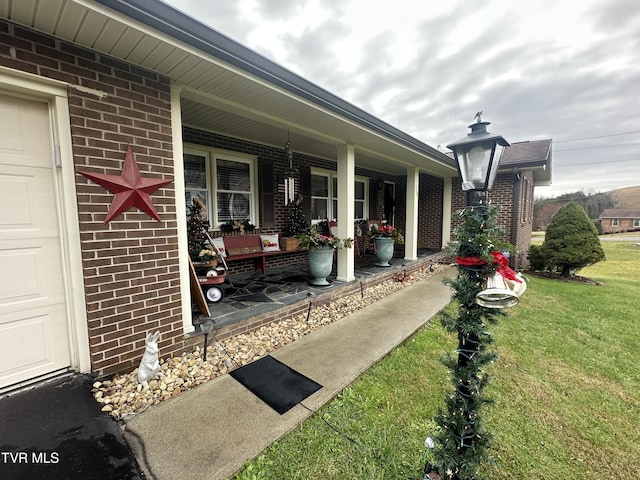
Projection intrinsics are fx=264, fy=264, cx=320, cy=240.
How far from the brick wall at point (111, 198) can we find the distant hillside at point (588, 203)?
22381 millimetres

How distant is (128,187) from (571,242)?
971 centimetres

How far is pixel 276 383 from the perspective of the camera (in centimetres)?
232

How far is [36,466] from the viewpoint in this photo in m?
1.43

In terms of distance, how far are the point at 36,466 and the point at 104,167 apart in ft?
6.35

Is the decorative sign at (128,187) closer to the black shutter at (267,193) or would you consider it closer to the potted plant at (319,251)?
the potted plant at (319,251)

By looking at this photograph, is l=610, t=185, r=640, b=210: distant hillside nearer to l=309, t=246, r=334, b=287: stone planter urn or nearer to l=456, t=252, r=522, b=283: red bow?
l=309, t=246, r=334, b=287: stone planter urn

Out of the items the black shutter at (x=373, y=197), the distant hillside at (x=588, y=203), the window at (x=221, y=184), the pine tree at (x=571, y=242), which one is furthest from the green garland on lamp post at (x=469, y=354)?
the distant hillside at (x=588, y=203)

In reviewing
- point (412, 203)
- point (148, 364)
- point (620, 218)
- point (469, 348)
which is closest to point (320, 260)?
point (148, 364)

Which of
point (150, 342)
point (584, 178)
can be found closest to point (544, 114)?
point (150, 342)

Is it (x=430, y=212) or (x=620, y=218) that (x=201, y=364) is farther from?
(x=620, y=218)

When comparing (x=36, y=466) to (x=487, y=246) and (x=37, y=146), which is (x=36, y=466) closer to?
(x=37, y=146)

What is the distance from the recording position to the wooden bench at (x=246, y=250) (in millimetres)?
4770

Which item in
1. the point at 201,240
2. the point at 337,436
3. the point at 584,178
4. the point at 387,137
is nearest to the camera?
the point at 337,436

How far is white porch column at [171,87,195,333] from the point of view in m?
2.52
